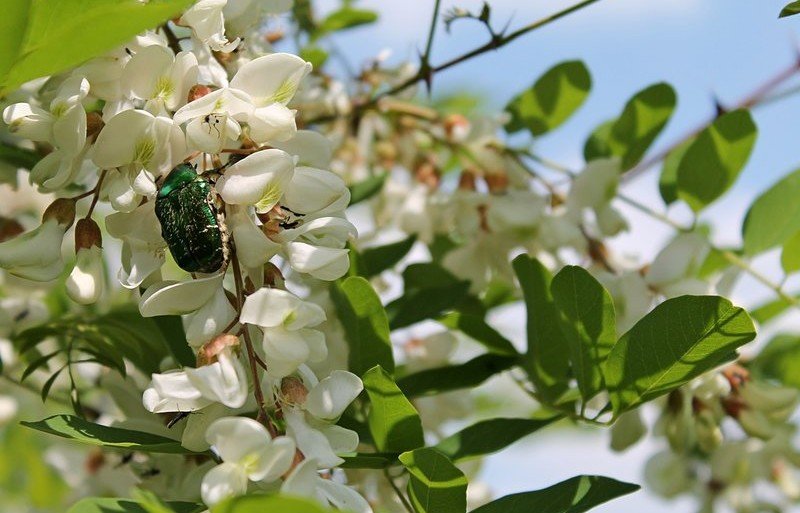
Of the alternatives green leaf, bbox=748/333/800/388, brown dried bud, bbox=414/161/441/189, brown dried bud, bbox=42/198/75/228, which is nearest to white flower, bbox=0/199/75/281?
brown dried bud, bbox=42/198/75/228

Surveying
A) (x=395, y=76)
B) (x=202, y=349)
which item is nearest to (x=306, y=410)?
(x=202, y=349)

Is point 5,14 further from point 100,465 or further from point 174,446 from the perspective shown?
point 100,465

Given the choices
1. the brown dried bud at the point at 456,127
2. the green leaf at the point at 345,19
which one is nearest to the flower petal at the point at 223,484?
the brown dried bud at the point at 456,127

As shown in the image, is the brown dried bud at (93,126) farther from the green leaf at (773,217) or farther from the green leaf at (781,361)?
the green leaf at (781,361)

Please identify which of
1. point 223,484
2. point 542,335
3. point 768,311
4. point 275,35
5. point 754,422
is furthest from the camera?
point 768,311

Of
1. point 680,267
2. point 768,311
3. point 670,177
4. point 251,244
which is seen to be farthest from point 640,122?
point 251,244

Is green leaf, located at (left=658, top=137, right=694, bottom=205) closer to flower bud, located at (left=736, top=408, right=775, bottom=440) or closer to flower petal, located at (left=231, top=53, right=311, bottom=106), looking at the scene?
flower bud, located at (left=736, top=408, right=775, bottom=440)

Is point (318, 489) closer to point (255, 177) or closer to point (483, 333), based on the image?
point (255, 177)
